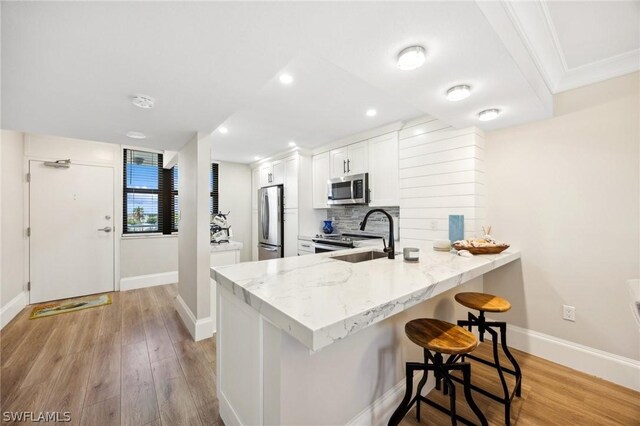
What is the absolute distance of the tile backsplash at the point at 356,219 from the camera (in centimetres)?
374

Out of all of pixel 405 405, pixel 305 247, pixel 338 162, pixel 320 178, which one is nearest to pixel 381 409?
pixel 405 405

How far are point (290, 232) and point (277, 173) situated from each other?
47.0 inches

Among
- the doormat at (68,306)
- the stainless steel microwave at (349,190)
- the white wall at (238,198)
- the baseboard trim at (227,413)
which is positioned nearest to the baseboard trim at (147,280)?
the doormat at (68,306)

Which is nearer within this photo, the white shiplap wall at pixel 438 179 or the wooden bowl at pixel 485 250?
the wooden bowl at pixel 485 250

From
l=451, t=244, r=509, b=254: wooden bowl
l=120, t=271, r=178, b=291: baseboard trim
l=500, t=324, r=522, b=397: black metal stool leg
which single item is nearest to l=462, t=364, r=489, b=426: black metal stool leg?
l=500, t=324, r=522, b=397: black metal stool leg

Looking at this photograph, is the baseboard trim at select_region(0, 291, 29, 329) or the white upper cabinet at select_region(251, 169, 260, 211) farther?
the white upper cabinet at select_region(251, 169, 260, 211)

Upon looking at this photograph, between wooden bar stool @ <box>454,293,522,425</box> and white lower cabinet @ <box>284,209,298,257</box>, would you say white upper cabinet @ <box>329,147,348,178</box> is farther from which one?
wooden bar stool @ <box>454,293,522,425</box>

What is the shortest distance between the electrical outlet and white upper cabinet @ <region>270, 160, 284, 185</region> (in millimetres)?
4030

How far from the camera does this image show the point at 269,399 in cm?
109

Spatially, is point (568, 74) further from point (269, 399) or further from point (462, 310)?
point (269, 399)

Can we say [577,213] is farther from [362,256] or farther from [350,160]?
[350,160]

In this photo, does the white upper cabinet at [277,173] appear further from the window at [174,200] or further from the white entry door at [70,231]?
the white entry door at [70,231]

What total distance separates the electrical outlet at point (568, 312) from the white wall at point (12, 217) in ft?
18.5

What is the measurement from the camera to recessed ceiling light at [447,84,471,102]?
69.4 inches
